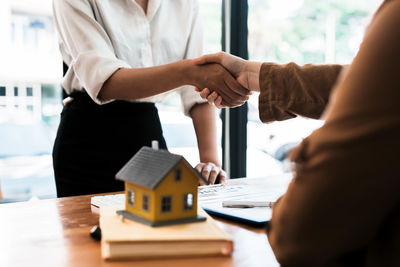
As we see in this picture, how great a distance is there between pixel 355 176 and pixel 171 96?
2644 mm

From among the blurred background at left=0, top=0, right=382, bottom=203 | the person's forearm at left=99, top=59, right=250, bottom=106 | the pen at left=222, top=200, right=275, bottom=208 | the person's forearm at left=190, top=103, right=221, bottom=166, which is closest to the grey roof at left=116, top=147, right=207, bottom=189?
the pen at left=222, top=200, right=275, bottom=208

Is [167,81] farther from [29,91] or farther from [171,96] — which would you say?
[29,91]

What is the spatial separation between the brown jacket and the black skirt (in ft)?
3.51

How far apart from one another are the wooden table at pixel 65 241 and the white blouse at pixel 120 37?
0.58m

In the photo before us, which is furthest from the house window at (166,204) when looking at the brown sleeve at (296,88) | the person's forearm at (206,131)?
the person's forearm at (206,131)

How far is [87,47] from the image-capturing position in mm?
1577

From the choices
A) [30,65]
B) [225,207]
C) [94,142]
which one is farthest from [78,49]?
[30,65]

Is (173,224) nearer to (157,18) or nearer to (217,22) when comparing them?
(157,18)

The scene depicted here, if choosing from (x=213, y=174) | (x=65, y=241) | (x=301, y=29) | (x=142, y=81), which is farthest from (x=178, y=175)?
(x=301, y=29)

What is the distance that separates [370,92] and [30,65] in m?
2.79

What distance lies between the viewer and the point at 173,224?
77 cm

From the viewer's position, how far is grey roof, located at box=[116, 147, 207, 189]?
75cm

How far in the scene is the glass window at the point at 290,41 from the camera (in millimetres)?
3051

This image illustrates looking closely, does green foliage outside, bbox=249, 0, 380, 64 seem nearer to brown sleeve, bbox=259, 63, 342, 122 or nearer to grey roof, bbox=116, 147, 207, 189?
brown sleeve, bbox=259, 63, 342, 122
